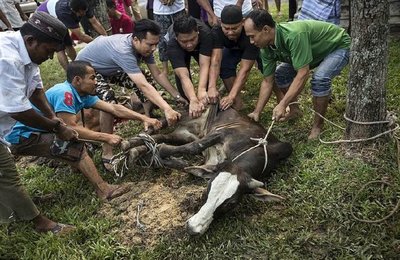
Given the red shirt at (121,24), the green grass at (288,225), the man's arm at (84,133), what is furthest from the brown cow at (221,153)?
the red shirt at (121,24)

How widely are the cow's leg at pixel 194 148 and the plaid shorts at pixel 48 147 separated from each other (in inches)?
39.3

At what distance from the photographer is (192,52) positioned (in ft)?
18.1

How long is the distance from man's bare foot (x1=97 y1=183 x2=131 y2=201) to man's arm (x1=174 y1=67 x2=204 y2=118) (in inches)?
49.3

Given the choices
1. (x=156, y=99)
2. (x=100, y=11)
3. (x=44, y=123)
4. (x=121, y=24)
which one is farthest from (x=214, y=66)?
(x=121, y=24)

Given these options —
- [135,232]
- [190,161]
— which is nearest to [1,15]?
[190,161]

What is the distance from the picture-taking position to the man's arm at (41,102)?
4090 mm

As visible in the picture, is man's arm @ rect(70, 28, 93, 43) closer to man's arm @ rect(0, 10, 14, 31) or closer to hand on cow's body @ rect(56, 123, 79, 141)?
man's arm @ rect(0, 10, 14, 31)

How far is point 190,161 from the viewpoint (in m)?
4.95

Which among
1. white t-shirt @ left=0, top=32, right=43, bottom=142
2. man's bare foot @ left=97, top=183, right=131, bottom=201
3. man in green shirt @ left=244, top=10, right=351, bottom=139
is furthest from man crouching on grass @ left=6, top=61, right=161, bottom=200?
man in green shirt @ left=244, top=10, right=351, bottom=139

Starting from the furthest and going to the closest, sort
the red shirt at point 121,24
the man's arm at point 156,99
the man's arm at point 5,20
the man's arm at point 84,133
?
the man's arm at point 5,20, the red shirt at point 121,24, the man's arm at point 156,99, the man's arm at point 84,133

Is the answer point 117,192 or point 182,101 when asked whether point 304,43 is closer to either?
point 182,101

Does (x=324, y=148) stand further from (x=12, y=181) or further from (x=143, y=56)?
(x=12, y=181)

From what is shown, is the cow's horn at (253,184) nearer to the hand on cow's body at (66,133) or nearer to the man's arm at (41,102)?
the hand on cow's body at (66,133)

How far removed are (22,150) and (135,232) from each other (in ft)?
5.16
